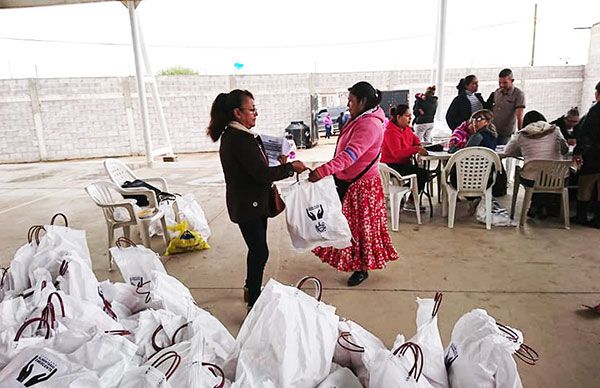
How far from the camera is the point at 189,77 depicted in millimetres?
11023

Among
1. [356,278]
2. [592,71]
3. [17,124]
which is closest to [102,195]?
[356,278]

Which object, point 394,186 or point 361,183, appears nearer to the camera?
point 361,183

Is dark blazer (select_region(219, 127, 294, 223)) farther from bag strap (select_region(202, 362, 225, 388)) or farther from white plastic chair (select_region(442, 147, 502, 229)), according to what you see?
white plastic chair (select_region(442, 147, 502, 229))

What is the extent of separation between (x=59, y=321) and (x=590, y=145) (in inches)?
163

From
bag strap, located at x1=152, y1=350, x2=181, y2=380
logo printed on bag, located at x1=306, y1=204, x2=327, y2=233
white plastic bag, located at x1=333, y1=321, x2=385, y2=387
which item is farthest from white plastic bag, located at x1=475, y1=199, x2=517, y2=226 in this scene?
bag strap, located at x1=152, y1=350, x2=181, y2=380

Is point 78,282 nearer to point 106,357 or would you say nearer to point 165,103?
point 106,357

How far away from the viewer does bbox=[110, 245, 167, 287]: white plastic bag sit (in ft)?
6.74

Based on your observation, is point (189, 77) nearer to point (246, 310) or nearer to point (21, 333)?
point (246, 310)

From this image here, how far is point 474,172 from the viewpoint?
12.3 ft

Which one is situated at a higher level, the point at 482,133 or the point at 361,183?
the point at 482,133

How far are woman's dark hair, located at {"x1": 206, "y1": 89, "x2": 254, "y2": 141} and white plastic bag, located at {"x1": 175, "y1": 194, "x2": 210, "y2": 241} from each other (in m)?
1.75

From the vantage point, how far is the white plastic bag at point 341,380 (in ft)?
4.00

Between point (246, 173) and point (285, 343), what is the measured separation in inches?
43.4

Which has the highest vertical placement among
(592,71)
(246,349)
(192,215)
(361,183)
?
(592,71)
